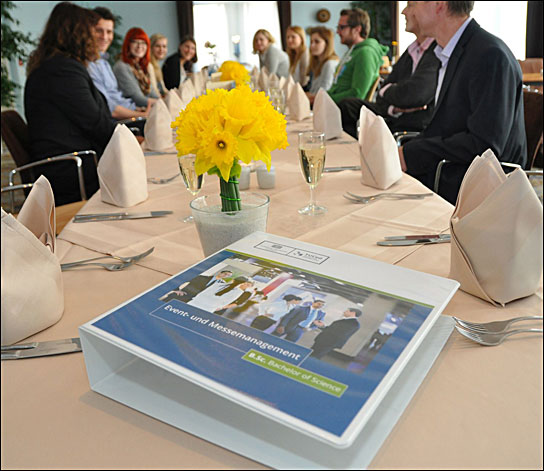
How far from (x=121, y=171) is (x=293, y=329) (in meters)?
0.95

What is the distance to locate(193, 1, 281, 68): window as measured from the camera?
1138 cm

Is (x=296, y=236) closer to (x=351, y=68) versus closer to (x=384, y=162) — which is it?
(x=384, y=162)

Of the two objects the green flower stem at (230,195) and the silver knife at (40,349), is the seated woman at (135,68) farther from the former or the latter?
the silver knife at (40,349)

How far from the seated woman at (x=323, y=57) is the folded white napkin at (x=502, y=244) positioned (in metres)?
4.54

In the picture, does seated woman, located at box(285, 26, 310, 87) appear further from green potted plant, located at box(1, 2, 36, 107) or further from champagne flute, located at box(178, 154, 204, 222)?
champagne flute, located at box(178, 154, 204, 222)

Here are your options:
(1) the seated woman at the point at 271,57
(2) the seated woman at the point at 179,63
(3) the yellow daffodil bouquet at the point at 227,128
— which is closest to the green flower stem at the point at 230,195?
(3) the yellow daffodil bouquet at the point at 227,128

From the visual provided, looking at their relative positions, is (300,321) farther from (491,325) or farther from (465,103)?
(465,103)

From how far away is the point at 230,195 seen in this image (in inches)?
36.5

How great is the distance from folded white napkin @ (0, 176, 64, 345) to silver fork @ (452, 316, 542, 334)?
0.59m

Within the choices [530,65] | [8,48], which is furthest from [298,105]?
[530,65]

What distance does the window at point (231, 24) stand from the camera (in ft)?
37.3

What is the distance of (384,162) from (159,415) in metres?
1.07

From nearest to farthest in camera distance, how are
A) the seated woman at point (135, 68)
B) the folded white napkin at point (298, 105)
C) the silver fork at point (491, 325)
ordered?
1. the silver fork at point (491, 325)
2. the folded white napkin at point (298, 105)
3. the seated woman at point (135, 68)

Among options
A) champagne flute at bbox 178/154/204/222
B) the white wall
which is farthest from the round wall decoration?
champagne flute at bbox 178/154/204/222
